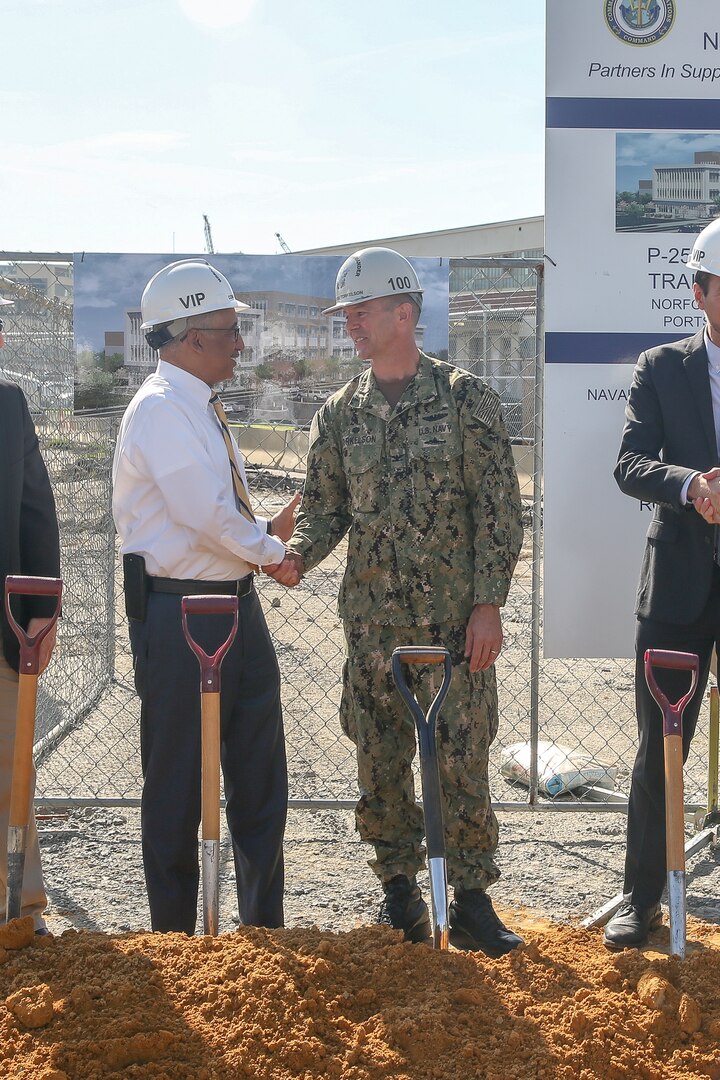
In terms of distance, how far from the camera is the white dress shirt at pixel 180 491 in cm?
335

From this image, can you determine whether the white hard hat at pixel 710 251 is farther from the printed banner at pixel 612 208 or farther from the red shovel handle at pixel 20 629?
the red shovel handle at pixel 20 629

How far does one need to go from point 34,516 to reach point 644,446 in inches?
80.6

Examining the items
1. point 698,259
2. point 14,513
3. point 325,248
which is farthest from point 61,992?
point 325,248

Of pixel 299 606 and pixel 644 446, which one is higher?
pixel 644 446

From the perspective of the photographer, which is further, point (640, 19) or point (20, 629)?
point (640, 19)

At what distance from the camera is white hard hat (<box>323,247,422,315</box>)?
375 cm

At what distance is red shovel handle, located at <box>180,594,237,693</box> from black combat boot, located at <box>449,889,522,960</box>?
4.59 ft

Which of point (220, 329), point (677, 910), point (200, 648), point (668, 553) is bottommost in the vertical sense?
point (677, 910)

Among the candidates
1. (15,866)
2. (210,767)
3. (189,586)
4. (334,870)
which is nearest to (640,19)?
(189,586)

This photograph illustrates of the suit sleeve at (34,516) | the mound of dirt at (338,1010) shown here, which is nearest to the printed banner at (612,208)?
the suit sleeve at (34,516)

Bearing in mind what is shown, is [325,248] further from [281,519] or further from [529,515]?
[281,519]

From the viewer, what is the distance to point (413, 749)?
395 centimetres

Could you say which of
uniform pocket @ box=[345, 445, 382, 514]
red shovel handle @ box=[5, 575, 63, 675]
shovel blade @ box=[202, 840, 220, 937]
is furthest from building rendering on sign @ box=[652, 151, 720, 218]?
shovel blade @ box=[202, 840, 220, 937]

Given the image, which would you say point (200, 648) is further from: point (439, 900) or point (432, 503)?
point (432, 503)
